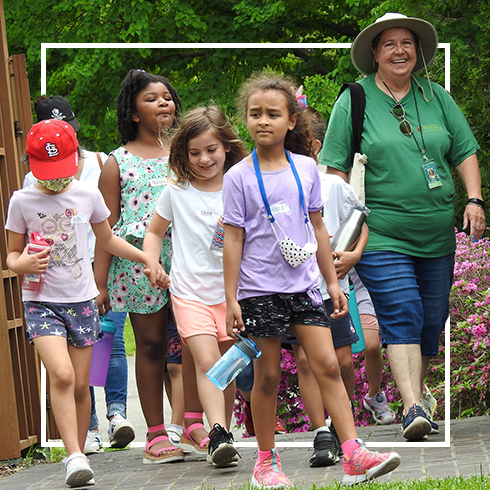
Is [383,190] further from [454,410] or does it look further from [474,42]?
[474,42]

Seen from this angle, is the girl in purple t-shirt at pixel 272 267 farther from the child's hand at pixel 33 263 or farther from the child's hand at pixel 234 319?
the child's hand at pixel 33 263

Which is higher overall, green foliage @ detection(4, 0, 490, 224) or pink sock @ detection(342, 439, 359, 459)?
green foliage @ detection(4, 0, 490, 224)

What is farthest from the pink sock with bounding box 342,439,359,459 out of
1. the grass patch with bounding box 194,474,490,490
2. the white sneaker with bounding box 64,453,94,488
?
the white sneaker with bounding box 64,453,94,488

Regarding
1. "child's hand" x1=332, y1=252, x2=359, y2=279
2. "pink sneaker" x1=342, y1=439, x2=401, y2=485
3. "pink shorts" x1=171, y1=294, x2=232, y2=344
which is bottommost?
"pink sneaker" x1=342, y1=439, x2=401, y2=485

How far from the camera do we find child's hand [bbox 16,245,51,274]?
415 centimetres

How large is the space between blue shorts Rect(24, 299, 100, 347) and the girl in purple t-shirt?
84 cm

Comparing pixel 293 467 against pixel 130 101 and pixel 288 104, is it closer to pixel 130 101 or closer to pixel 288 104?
pixel 288 104

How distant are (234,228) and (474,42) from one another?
471 centimetres

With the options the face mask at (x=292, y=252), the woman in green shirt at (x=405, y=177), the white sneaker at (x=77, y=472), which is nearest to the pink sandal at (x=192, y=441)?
the white sneaker at (x=77, y=472)

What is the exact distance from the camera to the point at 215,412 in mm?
4422

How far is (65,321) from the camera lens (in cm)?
431

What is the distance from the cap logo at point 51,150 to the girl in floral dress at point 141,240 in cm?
82

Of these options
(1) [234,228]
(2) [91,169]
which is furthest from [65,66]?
(1) [234,228]

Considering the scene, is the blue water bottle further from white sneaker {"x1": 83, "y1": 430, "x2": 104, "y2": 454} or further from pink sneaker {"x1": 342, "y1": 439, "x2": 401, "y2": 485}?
white sneaker {"x1": 83, "y1": 430, "x2": 104, "y2": 454}
